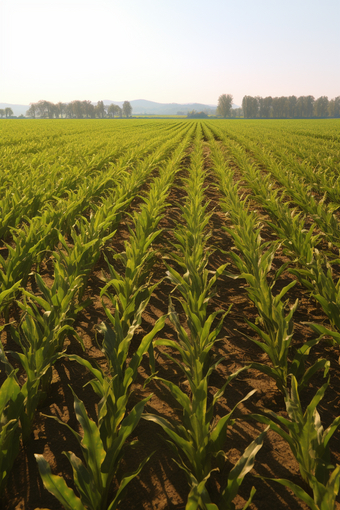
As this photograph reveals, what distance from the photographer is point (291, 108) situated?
4685 inches

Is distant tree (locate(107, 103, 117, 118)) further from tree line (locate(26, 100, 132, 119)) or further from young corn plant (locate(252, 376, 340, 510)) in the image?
young corn plant (locate(252, 376, 340, 510))

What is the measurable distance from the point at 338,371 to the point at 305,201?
13.3 feet

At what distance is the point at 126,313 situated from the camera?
2438 mm

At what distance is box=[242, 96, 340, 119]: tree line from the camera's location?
117 meters

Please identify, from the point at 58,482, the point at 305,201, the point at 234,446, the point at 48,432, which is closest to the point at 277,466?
the point at 234,446

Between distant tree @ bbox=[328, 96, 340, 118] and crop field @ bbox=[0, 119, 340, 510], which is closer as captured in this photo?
crop field @ bbox=[0, 119, 340, 510]

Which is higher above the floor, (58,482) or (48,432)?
(58,482)

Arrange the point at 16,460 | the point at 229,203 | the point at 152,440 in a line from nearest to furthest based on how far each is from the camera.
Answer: the point at 16,460 → the point at 152,440 → the point at 229,203

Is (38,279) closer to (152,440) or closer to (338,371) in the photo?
(152,440)

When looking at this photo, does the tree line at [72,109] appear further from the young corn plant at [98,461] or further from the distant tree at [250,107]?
the young corn plant at [98,461]

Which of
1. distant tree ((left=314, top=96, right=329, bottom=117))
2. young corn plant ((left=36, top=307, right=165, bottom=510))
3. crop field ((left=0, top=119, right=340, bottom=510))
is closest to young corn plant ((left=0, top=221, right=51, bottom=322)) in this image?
crop field ((left=0, top=119, right=340, bottom=510))

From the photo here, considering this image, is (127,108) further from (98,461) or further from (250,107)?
(98,461)

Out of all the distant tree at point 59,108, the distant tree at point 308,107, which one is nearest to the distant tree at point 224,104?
the distant tree at point 308,107

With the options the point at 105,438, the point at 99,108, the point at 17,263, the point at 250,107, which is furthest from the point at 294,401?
the point at 99,108
